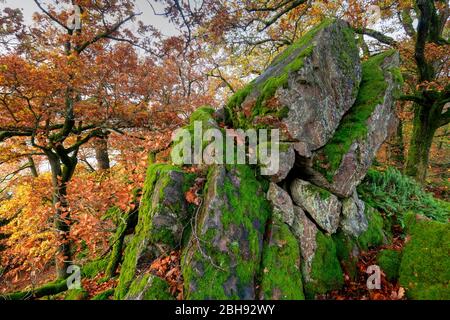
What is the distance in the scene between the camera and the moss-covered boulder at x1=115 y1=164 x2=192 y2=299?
3705 millimetres

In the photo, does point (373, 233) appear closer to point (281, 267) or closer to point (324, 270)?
point (324, 270)

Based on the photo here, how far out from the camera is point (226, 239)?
3506 mm

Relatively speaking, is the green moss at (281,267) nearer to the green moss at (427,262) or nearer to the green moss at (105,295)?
the green moss at (427,262)

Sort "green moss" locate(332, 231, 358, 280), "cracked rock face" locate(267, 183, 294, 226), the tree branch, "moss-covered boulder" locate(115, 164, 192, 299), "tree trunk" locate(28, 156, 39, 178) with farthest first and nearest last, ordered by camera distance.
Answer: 1. "tree trunk" locate(28, 156, 39, 178)
2. the tree branch
3. "green moss" locate(332, 231, 358, 280)
4. "cracked rock face" locate(267, 183, 294, 226)
5. "moss-covered boulder" locate(115, 164, 192, 299)

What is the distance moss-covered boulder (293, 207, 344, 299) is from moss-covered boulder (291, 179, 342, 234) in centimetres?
14

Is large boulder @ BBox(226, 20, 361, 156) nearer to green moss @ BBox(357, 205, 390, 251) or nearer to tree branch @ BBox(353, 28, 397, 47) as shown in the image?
green moss @ BBox(357, 205, 390, 251)

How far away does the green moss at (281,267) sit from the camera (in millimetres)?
3412

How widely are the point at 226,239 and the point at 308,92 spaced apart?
326 cm

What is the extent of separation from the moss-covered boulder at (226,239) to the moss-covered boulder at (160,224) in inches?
13.9

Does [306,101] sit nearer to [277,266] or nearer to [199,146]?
[199,146]

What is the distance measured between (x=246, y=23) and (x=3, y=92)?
7770mm

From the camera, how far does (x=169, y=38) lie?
8.49 m

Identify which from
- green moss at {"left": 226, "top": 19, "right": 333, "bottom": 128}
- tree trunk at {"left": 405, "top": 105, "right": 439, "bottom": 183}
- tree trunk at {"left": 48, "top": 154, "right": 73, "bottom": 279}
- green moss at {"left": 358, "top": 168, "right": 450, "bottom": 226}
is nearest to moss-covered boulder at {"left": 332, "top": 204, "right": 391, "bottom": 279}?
green moss at {"left": 358, "top": 168, "right": 450, "bottom": 226}
